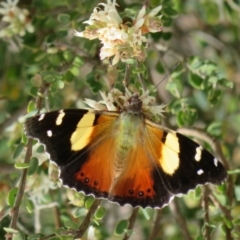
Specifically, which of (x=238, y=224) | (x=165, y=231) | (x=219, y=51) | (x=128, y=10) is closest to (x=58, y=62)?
(x=128, y=10)

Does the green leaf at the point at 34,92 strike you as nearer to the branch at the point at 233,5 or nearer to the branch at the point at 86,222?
the branch at the point at 86,222

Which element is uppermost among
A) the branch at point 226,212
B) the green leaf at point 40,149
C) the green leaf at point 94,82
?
the green leaf at point 94,82

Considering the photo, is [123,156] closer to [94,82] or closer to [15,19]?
[94,82]

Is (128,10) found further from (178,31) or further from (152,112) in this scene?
(178,31)

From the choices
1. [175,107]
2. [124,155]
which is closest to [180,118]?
[175,107]

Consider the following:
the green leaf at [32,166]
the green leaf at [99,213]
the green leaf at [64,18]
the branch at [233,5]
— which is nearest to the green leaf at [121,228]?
the green leaf at [99,213]

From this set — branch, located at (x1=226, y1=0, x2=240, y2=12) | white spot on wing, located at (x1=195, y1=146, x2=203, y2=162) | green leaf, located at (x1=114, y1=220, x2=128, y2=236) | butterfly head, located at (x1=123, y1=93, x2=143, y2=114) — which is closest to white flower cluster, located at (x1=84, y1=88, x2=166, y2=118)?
butterfly head, located at (x1=123, y1=93, x2=143, y2=114)

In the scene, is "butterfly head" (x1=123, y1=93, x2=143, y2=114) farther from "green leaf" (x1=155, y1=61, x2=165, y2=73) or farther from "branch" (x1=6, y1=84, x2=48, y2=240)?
"green leaf" (x1=155, y1=61, x2=165, y2=73)
